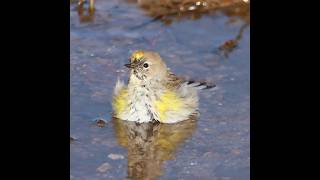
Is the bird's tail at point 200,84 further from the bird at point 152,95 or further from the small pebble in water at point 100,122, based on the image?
the small pebble in water at point 100,122

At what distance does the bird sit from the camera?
6.66 meters

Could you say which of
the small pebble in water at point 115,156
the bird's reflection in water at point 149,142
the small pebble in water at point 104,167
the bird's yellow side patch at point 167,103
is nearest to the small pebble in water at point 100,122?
the bird's reflection in water at point 149,142

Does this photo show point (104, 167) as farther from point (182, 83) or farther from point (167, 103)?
point (182, 83)

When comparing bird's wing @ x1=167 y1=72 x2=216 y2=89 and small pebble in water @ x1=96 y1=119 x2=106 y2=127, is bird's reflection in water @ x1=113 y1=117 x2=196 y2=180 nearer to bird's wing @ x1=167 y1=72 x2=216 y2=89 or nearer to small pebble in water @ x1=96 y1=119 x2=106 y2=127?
small pebble in water @ x1=96 y1=119 x2=106 y2=127

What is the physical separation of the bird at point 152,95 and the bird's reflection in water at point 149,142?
8 cm

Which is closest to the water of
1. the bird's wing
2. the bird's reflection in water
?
the bird's reflection in water

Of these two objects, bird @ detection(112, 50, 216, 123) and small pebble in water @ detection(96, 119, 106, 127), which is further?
bird @ detection(112, 50, 216, 123)

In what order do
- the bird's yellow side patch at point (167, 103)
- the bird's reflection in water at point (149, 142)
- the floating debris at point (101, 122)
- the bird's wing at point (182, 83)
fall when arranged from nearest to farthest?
the bird's reflection in water at point (149, 142) < the floating debris at point (101, 122) < the bird's yellow side patch at point (167, 103) < the bird's wing at point (182, 83)

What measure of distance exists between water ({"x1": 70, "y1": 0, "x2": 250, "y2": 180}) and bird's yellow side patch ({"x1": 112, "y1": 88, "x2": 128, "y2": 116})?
12cm

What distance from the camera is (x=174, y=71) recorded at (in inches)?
298

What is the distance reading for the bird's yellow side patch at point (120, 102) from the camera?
669 cm

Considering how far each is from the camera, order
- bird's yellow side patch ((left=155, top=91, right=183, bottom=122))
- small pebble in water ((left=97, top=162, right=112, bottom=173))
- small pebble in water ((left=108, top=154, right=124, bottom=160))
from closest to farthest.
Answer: small pebble in water ((left=97, top=162, right=112, bottom=173)) → small pebble in water ((left=108, top=154, right=124, bottom=160)) → bird's yellow side patch ((left=155, top=91, right=183, bottom=122))

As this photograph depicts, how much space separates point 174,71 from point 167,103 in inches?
36.5
